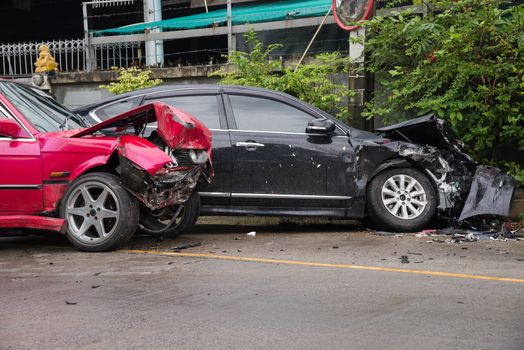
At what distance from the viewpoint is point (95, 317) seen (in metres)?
4.48

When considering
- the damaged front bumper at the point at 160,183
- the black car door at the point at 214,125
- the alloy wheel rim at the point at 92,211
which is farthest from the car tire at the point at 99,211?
the black car door at the point at 214,125

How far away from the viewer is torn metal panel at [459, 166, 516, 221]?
7.92m

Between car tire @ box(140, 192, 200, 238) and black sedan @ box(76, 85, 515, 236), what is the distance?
0.43 metres

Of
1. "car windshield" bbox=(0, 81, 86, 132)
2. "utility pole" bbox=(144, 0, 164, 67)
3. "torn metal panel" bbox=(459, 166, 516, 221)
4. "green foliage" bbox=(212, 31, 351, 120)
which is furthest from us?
"utility pole" bbox=(144, 0, 164, 67)

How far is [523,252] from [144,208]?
3806mm

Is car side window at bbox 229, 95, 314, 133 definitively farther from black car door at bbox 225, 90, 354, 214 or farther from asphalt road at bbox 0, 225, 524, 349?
asphalt road at bbox 0, 225, 524, 349

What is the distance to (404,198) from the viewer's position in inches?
318

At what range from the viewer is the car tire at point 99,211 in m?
6.68

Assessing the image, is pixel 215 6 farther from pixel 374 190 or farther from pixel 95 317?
pixel 95 317

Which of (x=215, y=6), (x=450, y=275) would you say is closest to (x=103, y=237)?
(x=450, y=275)

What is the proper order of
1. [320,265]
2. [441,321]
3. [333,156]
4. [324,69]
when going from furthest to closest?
[324,69] → [333,156] → [320,265] → [441,321]

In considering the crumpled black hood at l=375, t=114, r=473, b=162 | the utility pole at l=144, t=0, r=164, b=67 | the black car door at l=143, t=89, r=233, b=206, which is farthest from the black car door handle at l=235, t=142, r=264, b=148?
the utility pole at l=144, t=0, r=164, b=67

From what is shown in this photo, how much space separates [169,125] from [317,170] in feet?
6.52

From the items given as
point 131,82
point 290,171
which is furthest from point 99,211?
point 131,82
